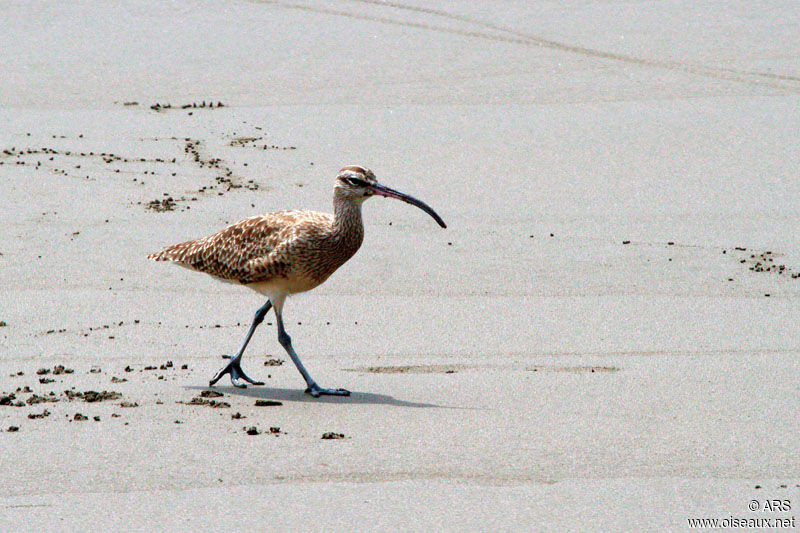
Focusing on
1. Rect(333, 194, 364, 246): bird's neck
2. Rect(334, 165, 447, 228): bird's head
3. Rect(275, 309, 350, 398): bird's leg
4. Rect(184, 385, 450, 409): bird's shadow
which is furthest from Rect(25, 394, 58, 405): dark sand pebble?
Rect(334, 165, 447, 228): bird's head

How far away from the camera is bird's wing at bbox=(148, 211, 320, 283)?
6961 millimetres

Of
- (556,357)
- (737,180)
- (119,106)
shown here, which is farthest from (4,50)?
(556,357)

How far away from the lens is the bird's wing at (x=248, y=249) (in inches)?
274

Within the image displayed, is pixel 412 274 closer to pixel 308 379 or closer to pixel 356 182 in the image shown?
pixel 356 182

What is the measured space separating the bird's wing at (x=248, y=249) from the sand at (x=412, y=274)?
537 millimetres

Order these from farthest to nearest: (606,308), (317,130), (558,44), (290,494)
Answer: (558,44), (317,130), (606,308), (290,494)

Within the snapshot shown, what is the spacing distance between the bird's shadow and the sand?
3 cm

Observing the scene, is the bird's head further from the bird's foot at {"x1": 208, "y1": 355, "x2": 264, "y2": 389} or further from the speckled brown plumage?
the bird's foot at {"x1": 208, "y1": 355, "x2": 264, "y2": 389}

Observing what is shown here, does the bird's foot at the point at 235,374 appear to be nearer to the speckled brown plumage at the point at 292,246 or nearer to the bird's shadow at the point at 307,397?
the bird's shadow at the point at 307,397

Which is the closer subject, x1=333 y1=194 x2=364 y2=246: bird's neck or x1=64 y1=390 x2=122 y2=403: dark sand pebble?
x1=64 y1=390 x2=122 y2=403: dark sand pebble

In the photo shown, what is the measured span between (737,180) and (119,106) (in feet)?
22.5

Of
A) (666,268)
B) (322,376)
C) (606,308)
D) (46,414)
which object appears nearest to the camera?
(46,414)

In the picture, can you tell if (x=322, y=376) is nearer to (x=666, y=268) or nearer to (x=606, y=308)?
(x=606, y=308)

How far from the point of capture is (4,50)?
15.2m
